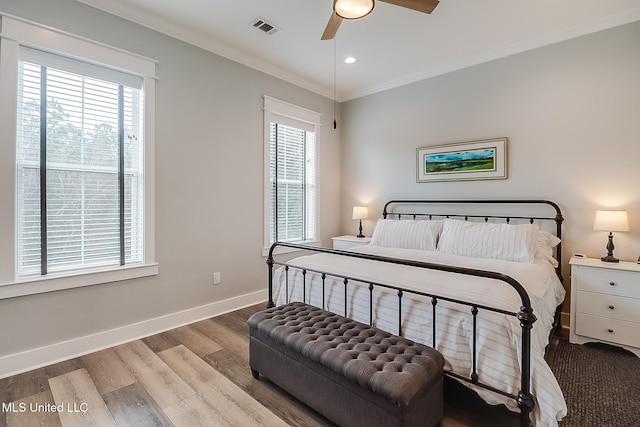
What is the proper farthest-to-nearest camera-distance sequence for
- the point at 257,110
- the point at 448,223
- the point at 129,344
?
the point at 257,110
the point at 448,223
the point at 129,344

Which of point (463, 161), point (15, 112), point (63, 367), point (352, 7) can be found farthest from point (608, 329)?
point (15, 112)

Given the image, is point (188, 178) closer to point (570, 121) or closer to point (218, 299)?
point (218, 299)

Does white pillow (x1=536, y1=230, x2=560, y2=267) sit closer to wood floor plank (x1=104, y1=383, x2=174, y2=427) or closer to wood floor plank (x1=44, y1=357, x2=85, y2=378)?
wood floor plank (x1=104, y1=383, x2=174, y2=427)

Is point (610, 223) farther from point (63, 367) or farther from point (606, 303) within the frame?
point (63, 367)

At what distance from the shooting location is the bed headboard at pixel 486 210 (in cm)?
314

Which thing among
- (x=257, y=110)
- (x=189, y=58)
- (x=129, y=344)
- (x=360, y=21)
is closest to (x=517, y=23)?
(x=360, y=21)

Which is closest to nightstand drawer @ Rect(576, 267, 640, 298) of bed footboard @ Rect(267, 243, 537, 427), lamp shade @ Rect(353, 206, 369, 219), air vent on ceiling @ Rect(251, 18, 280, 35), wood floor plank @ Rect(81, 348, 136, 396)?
bed footboard @ Rect(267, 243, 537, 427)

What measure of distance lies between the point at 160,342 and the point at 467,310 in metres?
2.48

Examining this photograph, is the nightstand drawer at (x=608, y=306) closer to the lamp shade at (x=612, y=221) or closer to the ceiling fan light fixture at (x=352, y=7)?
the lamp shade at (x=612, y=221)

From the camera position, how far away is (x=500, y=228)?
9.85 feet

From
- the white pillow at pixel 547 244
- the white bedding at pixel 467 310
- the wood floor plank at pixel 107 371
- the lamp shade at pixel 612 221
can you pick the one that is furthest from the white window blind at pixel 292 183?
the lamp shade at pixel 612 221

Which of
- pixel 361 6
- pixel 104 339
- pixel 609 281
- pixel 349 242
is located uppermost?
pixel 361 6

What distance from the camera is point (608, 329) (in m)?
2.55

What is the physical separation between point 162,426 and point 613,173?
4.04m
